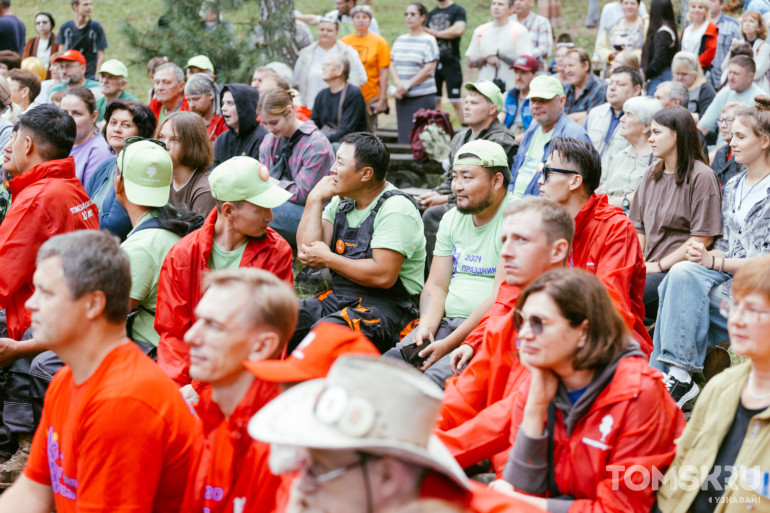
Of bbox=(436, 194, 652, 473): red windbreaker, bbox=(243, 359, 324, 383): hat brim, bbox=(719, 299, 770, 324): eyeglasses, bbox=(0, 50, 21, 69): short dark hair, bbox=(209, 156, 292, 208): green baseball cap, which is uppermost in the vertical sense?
bbox=(243, 359, 324, 383): hat brim

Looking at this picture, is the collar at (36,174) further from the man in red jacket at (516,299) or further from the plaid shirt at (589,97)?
the plaid shirt at (589,97)

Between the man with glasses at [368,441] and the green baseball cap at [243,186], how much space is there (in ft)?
8.82

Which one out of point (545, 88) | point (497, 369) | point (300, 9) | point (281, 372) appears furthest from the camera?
point (300, 9)

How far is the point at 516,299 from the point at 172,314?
5.88 ft

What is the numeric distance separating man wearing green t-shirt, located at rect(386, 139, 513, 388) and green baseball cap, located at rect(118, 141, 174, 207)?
1632mm

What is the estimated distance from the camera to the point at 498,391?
11.4ft

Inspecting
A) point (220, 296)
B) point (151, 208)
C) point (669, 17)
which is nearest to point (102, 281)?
point (220, 296)

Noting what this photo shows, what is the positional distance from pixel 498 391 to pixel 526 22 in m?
7.82

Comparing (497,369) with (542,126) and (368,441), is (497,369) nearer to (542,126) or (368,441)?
(368,441)

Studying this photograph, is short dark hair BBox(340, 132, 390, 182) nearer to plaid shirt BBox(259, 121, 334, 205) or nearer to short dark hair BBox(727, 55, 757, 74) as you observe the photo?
plaid shirt BBox(259, 121, 334, 205)

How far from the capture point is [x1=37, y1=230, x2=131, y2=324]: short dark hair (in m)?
2.80

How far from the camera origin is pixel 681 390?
4719mm

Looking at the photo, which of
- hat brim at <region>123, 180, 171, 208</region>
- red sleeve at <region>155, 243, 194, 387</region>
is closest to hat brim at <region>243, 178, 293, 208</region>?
red sleeve at <region>155, 243, 194, 387</region>

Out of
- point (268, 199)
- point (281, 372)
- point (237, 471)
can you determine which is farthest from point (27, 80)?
point (281, 372)
